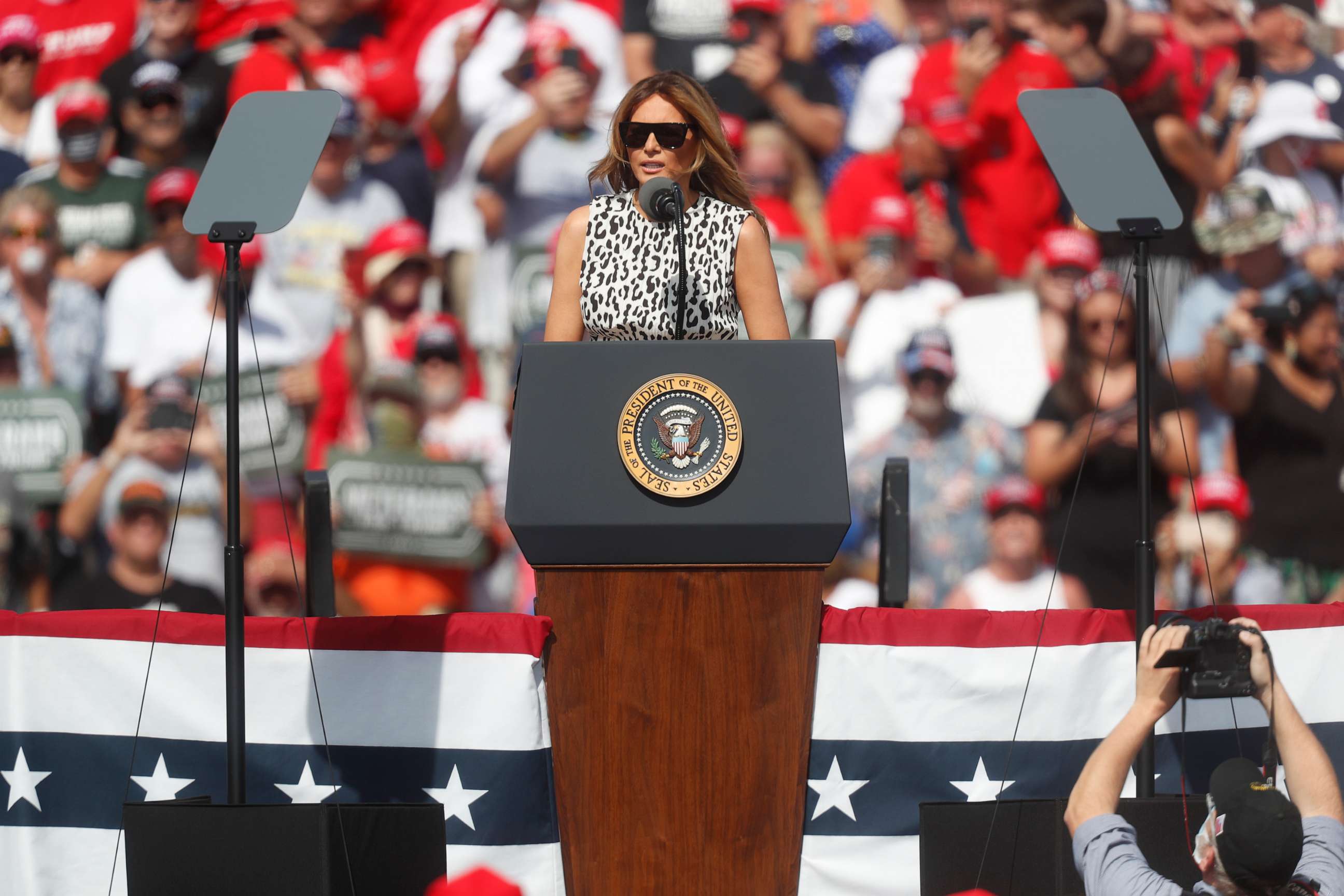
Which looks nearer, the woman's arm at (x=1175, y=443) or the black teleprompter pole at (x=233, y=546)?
the black teleprompter pole at (x=233, y=546)

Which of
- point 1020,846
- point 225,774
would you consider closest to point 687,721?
point 1020,846

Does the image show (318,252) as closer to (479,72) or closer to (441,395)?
(441,395)

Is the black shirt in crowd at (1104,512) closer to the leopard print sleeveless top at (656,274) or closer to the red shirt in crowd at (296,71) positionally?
the leopard print sleeveless top at (656,274)

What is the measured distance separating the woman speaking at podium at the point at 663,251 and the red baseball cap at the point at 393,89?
2.44 m

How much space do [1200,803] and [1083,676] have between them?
33cm

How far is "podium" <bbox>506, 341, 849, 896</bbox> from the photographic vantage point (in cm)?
202

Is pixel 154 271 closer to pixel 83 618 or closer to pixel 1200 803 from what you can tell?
pixel 83 618

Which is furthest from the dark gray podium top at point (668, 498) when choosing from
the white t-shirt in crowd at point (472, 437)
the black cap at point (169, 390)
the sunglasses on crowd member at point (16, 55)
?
the sunglasses on crowd member at point (16, 55)

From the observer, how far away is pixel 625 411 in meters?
2.03

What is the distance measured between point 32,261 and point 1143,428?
352 cm

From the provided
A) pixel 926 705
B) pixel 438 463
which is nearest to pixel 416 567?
pixel 438 463

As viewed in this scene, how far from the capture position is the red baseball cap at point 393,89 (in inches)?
177

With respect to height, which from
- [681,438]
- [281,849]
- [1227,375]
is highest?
[681,438]

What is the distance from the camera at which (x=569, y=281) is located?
88.0 inches
